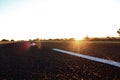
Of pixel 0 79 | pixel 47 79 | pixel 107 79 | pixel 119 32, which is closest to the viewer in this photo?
pixel 107 79

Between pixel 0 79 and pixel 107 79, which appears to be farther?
pixel 0 79

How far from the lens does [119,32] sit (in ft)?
365

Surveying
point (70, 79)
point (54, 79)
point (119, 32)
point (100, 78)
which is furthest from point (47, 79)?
point (119, 32)

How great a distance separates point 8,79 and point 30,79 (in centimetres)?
74

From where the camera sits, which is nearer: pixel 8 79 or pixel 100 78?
pixel 100 78

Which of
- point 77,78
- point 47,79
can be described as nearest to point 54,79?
point 47,79

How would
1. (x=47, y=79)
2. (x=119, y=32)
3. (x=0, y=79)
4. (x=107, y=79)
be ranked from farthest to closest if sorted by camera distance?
(x=119, y=32) < (x=0, y=79) < (x=47, y=79) < (x=107, y=79)

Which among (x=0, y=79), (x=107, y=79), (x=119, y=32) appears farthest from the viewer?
(x=119, y=32)

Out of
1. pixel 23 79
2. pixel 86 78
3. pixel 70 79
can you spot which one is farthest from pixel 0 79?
pixel 86 78

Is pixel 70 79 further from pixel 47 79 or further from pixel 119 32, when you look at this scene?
pixel 119 32

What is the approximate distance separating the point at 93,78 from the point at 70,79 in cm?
65

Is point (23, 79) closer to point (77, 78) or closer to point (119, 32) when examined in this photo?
point (77, 78)

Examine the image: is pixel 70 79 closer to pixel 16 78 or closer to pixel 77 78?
pixel 77 78

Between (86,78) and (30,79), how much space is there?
163 cm
